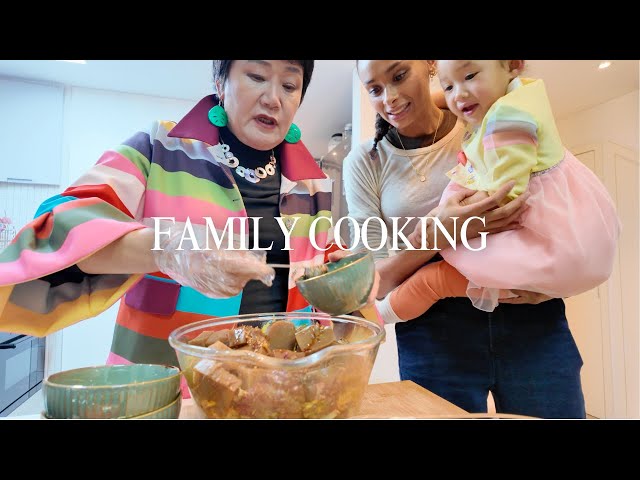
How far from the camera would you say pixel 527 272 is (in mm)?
617

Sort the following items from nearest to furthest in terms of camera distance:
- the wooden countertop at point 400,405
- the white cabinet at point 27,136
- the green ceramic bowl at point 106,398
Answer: the green ceramic bowl at point 106,398 < the wooden countertop at point 400,405 < the white cabinet at point 27,136

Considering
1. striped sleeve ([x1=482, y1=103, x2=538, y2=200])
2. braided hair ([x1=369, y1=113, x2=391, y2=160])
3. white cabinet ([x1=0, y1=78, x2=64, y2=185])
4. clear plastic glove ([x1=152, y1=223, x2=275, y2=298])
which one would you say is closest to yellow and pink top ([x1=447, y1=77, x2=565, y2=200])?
striped sleeve ([x1=482, y1=103, x2=538, y2=200])

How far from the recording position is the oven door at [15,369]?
1.98 feet

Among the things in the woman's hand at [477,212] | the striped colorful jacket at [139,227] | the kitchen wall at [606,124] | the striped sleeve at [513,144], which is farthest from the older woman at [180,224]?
the kitchen wall at [606,124]

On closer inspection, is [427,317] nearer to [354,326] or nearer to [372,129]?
[354,326]

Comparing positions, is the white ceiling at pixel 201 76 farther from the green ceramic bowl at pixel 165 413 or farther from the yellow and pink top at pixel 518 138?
the green ceramic bowl at pixel 165 413

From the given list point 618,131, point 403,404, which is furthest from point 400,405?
point 618,131

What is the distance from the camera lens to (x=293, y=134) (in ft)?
2.43

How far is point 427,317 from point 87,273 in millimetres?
606

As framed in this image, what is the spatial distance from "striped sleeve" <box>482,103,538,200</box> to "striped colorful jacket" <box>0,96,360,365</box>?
0.31 m

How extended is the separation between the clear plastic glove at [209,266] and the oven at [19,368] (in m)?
0.25

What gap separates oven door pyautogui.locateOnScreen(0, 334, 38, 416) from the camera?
0.60 metres

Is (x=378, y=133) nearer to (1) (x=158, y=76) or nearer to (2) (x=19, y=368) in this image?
(1) (x=158, y=76)

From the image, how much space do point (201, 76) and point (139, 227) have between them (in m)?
0.29
